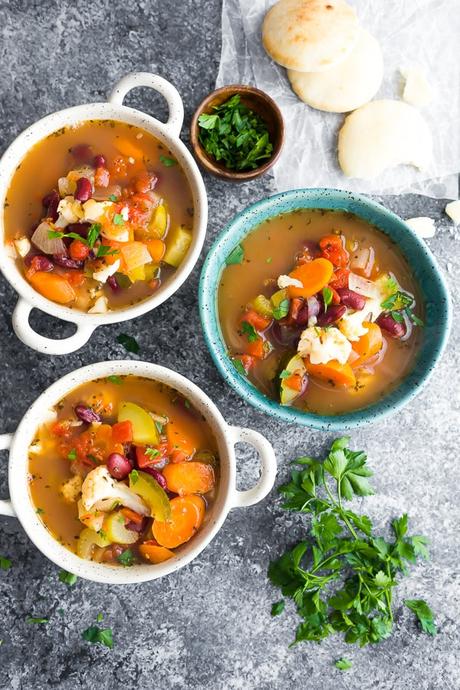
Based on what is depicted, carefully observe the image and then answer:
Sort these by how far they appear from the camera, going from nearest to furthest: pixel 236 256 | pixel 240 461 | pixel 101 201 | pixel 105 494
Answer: pixel 105 494 < pixel 101 201 < pixel 236 256 < pixel 240 461

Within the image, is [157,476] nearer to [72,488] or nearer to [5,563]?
[72,488]

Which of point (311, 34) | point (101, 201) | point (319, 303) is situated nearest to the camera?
point (101, 201)

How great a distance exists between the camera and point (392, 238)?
3.36 meters

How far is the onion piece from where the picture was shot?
3.12 m

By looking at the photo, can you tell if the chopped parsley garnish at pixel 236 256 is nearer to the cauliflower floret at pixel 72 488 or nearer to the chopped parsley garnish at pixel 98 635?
the cauliflower floret at pixel 72 488

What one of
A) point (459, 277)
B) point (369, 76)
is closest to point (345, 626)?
point (459, 277)

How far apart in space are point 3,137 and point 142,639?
2.38 meters

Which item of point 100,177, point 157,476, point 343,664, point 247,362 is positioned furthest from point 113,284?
point 343,664

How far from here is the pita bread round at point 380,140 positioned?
3549 millimetres

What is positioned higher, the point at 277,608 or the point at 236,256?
the point at 236,256

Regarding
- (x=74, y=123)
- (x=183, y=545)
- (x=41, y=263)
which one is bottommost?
(x=183, y=545)

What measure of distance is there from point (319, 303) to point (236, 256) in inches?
16.3

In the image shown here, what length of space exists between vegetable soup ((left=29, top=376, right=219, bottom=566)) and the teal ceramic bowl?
11.1 inches

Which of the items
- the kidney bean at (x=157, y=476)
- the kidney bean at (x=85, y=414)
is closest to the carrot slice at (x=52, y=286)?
the kidney bean at (x=85, y=414)
